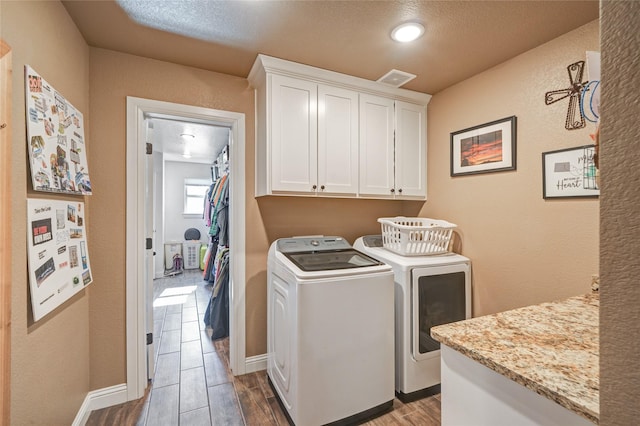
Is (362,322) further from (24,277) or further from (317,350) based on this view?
(24,277)

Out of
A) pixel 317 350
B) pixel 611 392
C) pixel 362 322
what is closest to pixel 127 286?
pixel 317 350

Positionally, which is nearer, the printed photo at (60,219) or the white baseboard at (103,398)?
the printed photo at (60,219)

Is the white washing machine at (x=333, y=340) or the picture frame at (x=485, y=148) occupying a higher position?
the picture frame at (x=485, y=148)

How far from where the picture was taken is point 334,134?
224 centimetres

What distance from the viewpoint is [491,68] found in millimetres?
2168

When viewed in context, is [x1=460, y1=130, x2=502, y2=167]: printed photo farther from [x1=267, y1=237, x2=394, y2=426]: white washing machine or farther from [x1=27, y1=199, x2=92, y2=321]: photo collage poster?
[x1=27, y1=199, x2=92, y2=321]: photo collage poster

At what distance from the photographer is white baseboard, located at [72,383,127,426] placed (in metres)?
1.78

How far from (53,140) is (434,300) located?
2483 mm

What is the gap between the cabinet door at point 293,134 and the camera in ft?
6.70

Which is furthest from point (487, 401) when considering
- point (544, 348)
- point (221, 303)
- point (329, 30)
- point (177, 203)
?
point (177, 203)

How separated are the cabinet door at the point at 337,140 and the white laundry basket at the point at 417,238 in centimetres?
47

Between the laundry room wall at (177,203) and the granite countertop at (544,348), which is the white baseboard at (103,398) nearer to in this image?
the granite countertop at (544,348)

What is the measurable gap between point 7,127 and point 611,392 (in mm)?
1752

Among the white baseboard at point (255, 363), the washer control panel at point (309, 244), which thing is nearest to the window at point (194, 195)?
the white baseboard at point (255, 363)
